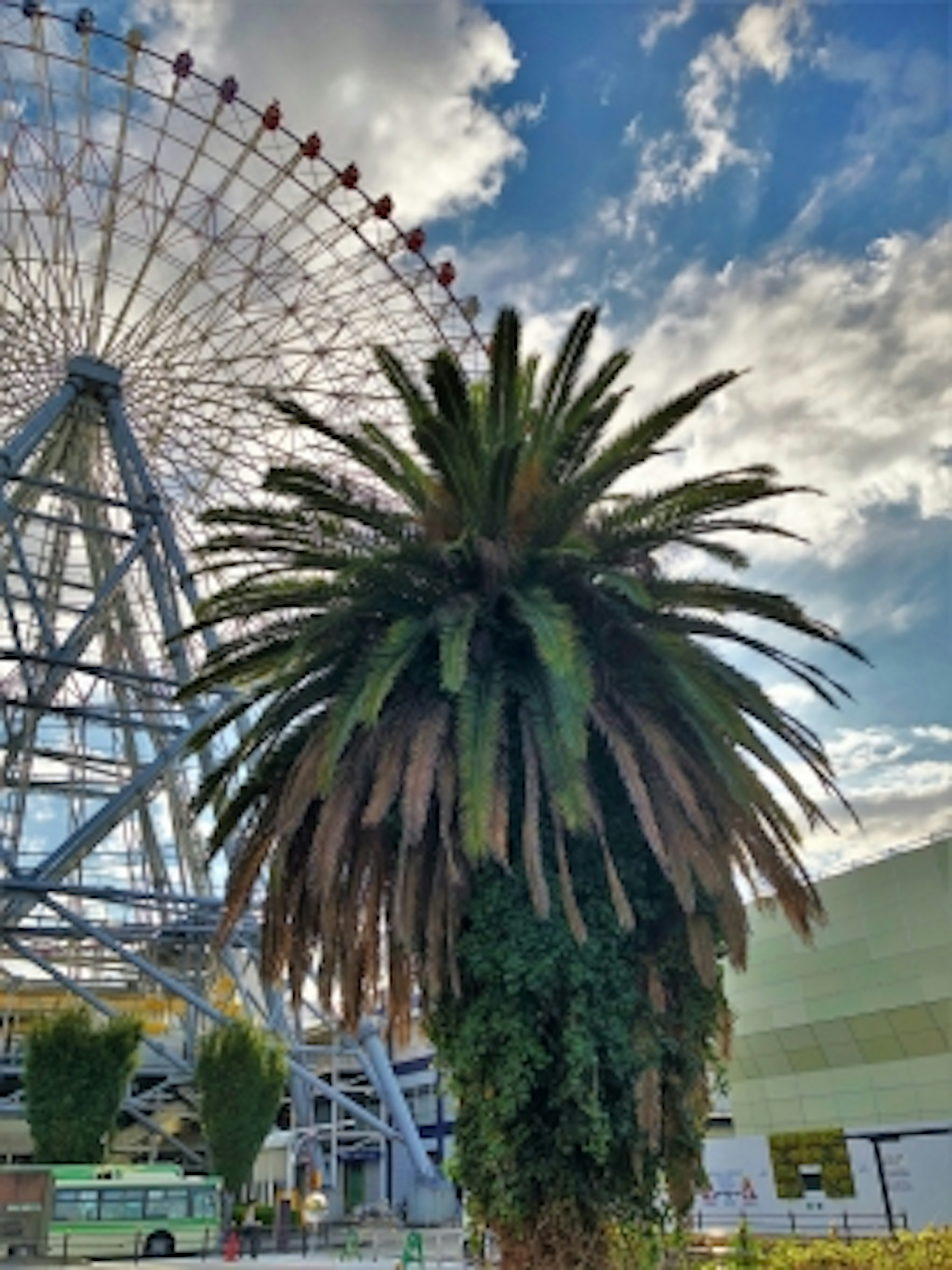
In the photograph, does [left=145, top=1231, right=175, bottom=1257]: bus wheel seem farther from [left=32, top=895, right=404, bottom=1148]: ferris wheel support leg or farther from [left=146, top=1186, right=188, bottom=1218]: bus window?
[left=32, top=895, right=404, bottom=1148]: ferris wheel support leg

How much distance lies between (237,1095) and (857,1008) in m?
18.9

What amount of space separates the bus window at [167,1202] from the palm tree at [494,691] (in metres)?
21.8

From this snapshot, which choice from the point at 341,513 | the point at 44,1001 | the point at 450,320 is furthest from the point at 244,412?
the point at 44,1001

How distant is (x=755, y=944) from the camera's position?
29328mm

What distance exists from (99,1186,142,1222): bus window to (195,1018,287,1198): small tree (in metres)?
3.59

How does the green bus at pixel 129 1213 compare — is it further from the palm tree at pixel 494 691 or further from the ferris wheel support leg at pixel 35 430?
the palm tree at pixel 494 691

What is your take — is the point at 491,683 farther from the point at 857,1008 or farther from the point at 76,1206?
the point at 76,1206

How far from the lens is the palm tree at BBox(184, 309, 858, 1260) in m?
10.7

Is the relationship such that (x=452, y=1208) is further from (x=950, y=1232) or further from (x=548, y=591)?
(x=548, y=591)

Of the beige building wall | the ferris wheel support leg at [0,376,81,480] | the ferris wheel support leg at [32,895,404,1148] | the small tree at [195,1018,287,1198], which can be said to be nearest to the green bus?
the small tree at [195,1018,287,1198]

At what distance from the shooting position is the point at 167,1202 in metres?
31.0

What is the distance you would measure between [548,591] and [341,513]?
2741 mm

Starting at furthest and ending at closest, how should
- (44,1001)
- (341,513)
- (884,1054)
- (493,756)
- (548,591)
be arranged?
1. (44,1001)
2. (884,1054)
3. (341,513)
4. (548,591)
5. (493,756)

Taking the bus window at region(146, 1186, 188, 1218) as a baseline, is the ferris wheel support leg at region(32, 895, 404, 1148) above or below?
above
